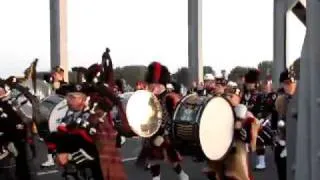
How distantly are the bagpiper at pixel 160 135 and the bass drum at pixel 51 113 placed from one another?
114 cm

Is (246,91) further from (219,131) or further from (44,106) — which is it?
(219,131)

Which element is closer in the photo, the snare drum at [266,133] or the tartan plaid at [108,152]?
the tartan plaid at [108,152]

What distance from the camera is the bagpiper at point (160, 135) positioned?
778 cm

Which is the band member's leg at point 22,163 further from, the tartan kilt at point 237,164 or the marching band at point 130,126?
the tartan kilt at point 237,164

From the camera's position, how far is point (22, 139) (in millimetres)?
8609

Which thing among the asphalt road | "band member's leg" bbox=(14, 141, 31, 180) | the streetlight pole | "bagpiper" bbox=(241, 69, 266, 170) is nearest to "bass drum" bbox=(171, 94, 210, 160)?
the asphalt road

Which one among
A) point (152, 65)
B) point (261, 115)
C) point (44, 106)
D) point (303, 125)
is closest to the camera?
point (303, 125)

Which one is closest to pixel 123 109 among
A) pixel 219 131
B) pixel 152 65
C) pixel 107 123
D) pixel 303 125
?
pixel 152 65

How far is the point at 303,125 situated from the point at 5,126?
7177mm

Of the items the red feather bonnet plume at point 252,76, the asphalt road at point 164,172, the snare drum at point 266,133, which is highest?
the red feather bonnet plume at point 252,76

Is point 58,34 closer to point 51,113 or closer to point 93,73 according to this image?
point 51,113

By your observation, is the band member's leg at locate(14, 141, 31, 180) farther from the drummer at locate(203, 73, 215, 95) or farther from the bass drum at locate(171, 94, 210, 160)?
the drummer at locate(203, 73, 215, 95)

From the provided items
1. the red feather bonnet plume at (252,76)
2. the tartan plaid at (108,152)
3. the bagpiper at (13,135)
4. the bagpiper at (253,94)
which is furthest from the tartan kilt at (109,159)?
the red feather bonnet plume at (252,76)

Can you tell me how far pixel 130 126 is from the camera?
7520mm
